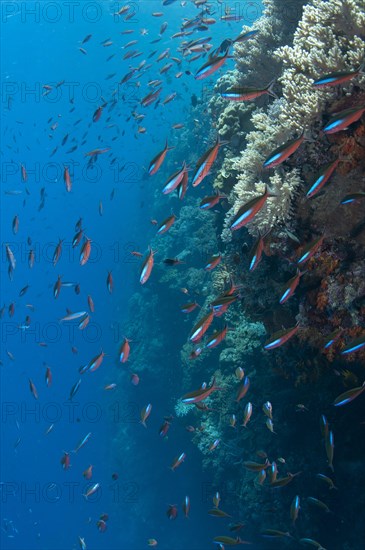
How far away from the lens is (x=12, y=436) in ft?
240

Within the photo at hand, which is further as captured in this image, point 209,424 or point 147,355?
point 147,355

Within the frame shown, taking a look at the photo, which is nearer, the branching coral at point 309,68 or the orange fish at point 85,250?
the branching coral at point 309,68

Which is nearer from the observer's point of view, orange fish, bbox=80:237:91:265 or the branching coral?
the branching coral

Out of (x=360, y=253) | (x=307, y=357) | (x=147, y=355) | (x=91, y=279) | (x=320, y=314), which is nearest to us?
(x=360, y=253)

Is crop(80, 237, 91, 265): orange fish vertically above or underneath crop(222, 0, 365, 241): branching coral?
underneath

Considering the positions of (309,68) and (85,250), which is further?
(85,250)

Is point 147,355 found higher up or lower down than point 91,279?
higher up

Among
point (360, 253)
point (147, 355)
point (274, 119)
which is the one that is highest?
point (274, 119)

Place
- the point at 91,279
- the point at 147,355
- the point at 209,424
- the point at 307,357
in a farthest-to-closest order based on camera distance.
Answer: the point at 91,279 < the point at 147,355 < the point at 209,424 < the point at 307,357

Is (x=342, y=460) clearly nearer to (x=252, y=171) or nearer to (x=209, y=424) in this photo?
(x=252, y=171)

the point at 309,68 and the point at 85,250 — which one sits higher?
the point at 309,68

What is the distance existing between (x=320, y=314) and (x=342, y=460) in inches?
159

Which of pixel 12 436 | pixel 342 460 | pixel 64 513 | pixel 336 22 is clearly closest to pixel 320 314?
pixel 336 22

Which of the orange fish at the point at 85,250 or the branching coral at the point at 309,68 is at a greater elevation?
the branching coral at the point at 309,68
